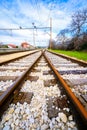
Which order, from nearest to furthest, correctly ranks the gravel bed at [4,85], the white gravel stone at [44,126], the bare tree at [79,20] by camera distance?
the white gravel stone at [44,126], the gravel bed at [4,85], the bare tree at [79,20]

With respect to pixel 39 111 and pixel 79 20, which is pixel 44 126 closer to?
pixel 39 111

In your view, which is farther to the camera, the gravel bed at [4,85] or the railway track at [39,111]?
the gravel bed at [4,85]

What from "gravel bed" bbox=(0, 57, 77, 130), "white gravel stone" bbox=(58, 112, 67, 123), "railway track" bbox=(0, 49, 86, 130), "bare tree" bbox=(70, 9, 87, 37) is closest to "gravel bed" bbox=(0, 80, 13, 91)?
"railway track" bbox=(0, 49, 86, 130)

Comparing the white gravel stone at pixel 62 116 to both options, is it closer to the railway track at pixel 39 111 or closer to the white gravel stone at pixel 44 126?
the railway track at pixel 39 111

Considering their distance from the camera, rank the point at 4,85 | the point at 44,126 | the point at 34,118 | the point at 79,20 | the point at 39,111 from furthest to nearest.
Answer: the point at 79,20
the point at 4,85
the point at 39,111
the point at 34,118
the point at 44,126

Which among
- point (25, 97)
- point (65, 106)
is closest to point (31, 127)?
point (65, 106)

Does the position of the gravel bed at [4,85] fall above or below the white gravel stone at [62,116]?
above

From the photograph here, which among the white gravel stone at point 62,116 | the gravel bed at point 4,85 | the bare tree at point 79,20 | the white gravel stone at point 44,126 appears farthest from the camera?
the bare tree at point 79,20

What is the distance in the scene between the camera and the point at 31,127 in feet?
5.07

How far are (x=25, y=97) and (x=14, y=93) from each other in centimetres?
27

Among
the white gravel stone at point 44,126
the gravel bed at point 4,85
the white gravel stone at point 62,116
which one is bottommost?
the white gravel stone at point 44,126

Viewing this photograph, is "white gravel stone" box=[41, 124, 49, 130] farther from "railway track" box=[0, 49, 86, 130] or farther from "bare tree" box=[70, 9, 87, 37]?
"bare tree" box=[70, 9, 87, 37]

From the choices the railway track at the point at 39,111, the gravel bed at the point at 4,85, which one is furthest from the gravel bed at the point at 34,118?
the gravel bed at the point at 4,85

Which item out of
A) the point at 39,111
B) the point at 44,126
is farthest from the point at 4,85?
the point at 44,126
